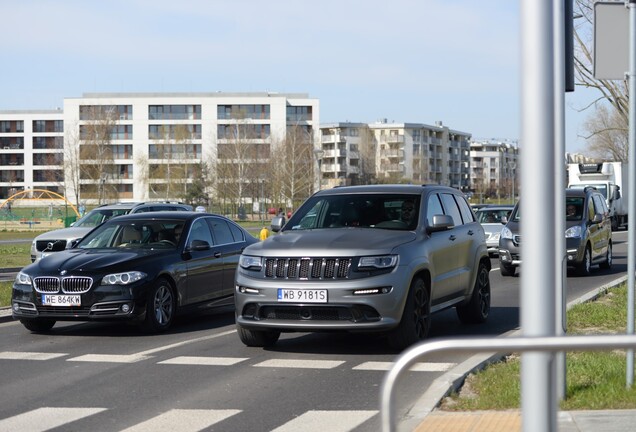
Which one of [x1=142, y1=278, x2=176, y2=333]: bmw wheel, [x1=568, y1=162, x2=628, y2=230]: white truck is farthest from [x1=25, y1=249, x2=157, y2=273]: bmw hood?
[x1=568, y1=162, x2=628, y2=230]: white truck

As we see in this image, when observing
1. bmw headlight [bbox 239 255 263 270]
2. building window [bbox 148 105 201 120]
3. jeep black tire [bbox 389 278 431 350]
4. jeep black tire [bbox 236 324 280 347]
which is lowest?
jeep black tire [bbox 236 324 280 347]

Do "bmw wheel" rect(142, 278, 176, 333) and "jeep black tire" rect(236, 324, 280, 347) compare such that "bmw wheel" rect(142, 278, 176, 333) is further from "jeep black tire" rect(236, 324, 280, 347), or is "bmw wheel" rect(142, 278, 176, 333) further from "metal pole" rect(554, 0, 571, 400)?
"metal pole" rect(554, 0, 571, 400)

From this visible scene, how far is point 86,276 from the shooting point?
12.4m

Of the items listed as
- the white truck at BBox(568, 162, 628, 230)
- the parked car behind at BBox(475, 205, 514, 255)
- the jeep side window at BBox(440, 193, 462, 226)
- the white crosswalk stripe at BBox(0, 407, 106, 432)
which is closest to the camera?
the white crosswalk stripe at BBox(0, 407, 106, 432)

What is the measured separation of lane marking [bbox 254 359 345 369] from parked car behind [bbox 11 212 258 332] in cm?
267

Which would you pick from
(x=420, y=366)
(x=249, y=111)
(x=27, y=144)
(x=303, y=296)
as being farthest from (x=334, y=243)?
(x=27, y=144)

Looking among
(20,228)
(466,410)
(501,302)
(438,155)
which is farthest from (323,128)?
(466,410)

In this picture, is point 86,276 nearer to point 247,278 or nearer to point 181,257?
point 181,257

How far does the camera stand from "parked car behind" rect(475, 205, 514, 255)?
29.1m

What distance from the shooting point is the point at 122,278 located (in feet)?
40.7

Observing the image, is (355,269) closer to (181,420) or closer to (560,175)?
(181,420)

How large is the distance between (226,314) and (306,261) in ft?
16.9

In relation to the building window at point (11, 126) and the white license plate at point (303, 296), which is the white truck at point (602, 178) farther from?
the building window at point (11, 126)

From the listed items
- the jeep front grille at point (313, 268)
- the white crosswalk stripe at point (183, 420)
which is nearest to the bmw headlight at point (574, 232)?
the jeep front grille at point (313, 268)
